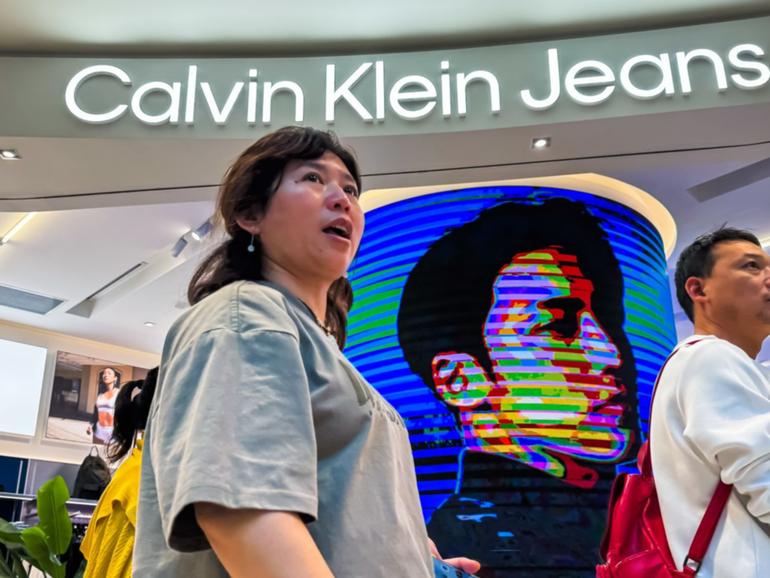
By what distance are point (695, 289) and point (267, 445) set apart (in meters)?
1.56

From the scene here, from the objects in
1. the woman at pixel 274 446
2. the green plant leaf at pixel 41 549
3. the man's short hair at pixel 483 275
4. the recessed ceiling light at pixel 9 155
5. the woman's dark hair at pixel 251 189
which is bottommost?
the green plant leaf at pixel 41 549

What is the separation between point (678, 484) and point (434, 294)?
2.52 m

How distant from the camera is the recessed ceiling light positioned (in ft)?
11.8

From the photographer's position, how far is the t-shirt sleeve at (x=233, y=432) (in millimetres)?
673

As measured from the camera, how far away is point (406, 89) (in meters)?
3.68

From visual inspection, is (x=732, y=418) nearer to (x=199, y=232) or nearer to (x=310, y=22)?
(x=310, y=22)

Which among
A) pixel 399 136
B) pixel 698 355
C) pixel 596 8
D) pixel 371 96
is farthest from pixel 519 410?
pixel 698 355

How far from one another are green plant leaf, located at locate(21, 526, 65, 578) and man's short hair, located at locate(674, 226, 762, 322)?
102 inches

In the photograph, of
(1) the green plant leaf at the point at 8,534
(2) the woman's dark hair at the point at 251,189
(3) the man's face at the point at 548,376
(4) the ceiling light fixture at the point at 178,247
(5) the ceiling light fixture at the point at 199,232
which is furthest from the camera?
(4) the ceiling light fixture at the point at 178,247

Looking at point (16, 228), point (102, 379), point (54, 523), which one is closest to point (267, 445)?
point (54, 523)

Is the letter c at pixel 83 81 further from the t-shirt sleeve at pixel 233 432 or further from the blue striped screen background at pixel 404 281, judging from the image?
the t-shirt sleeve at pixel 233 432

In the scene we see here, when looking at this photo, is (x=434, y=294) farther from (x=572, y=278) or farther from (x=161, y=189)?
(x=161, y=189)

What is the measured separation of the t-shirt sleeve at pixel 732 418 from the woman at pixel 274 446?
0.77 m

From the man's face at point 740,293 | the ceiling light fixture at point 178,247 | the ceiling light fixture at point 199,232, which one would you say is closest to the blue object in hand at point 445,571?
the man's face at point 740,293
